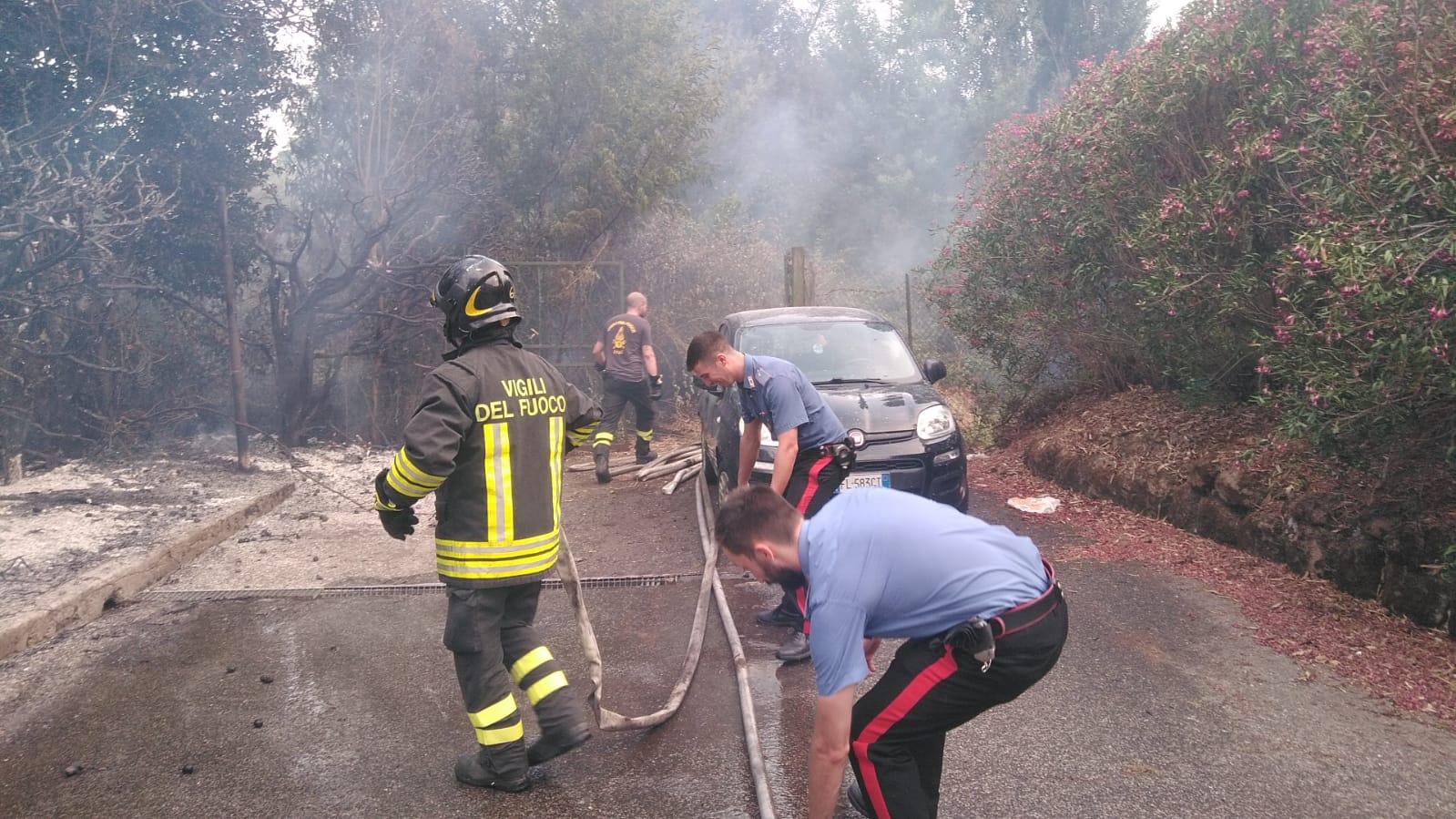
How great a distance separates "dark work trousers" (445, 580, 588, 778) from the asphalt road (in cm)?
21

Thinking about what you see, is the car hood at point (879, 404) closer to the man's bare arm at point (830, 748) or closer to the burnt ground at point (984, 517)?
the burnt ground at point (984, 517)

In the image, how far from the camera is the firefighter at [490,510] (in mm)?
3707

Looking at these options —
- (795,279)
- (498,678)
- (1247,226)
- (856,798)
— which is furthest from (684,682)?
(795,279)

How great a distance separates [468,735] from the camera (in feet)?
14.3

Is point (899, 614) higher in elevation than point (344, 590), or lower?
higher

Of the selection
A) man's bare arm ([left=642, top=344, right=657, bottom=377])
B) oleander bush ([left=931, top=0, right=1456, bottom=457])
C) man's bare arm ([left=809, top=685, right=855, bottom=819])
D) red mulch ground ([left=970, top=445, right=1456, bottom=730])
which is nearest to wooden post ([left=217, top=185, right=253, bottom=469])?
man's bare arm ([left=642, top=344, right=657, bottom=377])

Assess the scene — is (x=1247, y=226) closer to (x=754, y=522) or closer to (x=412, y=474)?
(x=754, y=522)

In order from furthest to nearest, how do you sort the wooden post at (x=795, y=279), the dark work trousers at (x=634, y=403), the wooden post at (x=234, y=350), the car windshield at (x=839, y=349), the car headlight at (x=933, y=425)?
the wooden post at (x=795, y=279)
the dark work trousers at (x=634, y=403)
the wooden post at (x=234, y=350)
the car windshield at (x=839, y=349)
the car headlight at (x=933, y=425)

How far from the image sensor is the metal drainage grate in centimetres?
639

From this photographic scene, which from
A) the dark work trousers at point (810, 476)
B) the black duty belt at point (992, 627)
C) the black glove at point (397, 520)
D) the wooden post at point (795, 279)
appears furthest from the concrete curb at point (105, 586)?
the wooden post at point (795, 279)

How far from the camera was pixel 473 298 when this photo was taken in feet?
13.0

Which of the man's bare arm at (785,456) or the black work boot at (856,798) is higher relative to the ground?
the man's bare arm at (785,456)

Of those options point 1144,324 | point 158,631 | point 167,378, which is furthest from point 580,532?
point 167,378

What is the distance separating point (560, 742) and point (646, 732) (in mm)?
561
